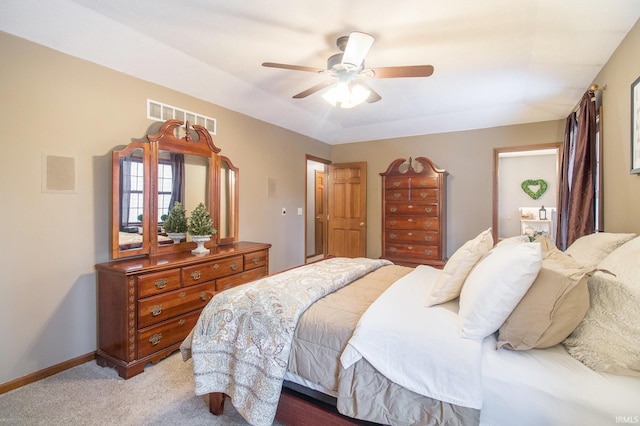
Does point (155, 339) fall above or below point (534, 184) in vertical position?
below

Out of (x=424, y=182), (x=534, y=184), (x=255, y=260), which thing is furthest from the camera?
(x=534, y=184)

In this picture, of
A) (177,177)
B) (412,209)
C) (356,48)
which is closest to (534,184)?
(412,209)

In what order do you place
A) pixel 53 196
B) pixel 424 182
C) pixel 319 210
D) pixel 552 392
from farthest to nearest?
pixel 319 210 → pixel 424 182 → pixel 53 196 → pixel 552 392

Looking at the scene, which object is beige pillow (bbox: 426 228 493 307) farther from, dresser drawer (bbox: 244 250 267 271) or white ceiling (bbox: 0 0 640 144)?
dresser drawer (bbox: 244 250 267 271)

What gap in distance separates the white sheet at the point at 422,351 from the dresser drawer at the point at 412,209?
3.00m

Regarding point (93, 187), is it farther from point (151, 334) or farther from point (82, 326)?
point (151, 334)

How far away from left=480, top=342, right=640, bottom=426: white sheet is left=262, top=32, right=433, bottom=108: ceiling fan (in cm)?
181

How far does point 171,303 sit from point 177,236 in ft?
2.48

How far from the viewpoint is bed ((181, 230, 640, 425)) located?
108 cm

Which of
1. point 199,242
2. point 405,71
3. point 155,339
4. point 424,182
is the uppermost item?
point 405,71

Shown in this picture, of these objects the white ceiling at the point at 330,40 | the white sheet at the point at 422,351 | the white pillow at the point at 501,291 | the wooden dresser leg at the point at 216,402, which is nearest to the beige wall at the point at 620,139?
the white ceiling at the point at 330,40

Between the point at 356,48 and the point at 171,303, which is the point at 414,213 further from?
the point at 171,303

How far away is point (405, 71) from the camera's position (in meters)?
2.18

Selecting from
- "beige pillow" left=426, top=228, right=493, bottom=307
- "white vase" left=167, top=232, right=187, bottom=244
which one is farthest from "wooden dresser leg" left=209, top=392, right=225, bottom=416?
"white vase" left=167, top=232, right=187, bottom=244
